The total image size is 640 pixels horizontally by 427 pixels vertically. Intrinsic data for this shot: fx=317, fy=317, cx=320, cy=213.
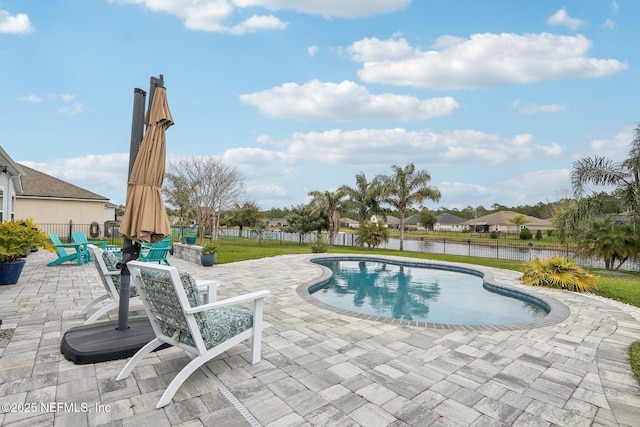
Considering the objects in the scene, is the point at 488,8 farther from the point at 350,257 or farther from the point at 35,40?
the point at 35,40

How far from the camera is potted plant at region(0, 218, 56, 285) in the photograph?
20.3 feet

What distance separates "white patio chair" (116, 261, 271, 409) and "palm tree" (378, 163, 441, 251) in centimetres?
1950

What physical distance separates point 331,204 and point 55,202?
1772 cm

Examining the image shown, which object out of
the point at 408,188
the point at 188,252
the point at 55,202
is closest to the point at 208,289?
the point at 188,252

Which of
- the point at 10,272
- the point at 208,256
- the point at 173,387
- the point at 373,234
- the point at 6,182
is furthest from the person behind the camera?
the point at 373,234

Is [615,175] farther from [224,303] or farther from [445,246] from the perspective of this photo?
[224,303]

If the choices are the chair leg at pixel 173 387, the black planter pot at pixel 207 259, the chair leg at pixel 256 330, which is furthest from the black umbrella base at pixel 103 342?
the black planter pot at pixel 207 259

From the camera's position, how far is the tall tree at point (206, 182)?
23719 millimetres

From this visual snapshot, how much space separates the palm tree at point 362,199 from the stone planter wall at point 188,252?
44.1 feet

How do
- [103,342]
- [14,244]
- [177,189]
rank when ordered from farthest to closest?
[177,189] → [14,244] → [103,342]

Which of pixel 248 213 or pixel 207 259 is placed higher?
pixel 248 213

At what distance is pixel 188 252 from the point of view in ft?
38.8

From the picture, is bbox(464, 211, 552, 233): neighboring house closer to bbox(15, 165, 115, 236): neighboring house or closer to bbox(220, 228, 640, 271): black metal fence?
bbox(220, 228, 640, 271): black metal fence

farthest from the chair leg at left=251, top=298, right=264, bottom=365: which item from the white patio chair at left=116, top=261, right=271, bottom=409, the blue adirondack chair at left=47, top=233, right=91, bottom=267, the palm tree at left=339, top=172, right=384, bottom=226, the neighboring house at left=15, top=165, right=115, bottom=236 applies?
the neighboring house at left=15, top=165, right=115, bottom=236
